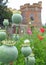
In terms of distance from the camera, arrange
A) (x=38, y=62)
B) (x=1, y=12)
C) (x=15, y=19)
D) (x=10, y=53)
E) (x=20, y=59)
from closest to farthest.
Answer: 1. (x=10, y=53)
2. (x=15, y=19)
3. (x=20, y=59)
4. (x=38, y=62)
5. (x=1, y=12)

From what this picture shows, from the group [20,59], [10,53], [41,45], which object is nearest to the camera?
[10,53]

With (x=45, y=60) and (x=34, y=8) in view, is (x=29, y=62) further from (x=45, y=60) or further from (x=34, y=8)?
(x=34, y=8)

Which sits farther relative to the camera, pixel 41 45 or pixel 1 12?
pixel 1 12

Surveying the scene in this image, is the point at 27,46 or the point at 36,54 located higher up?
the point at 27,46

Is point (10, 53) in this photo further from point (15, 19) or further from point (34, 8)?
point (34, 8)

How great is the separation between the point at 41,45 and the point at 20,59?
88cm

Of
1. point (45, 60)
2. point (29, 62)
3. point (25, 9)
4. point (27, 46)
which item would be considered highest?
point (27, 46)

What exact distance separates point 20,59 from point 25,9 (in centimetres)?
3588

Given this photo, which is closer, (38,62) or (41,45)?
(38,62)

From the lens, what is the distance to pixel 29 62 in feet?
6.70

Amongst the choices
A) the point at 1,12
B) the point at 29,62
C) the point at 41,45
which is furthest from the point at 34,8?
the point at 29,62

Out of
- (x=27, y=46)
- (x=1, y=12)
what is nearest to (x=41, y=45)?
(x=27, y=46)

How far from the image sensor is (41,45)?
5.14 m

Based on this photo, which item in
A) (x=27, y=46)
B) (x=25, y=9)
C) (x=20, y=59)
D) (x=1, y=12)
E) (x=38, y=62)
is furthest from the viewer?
(x=25, y=9)
